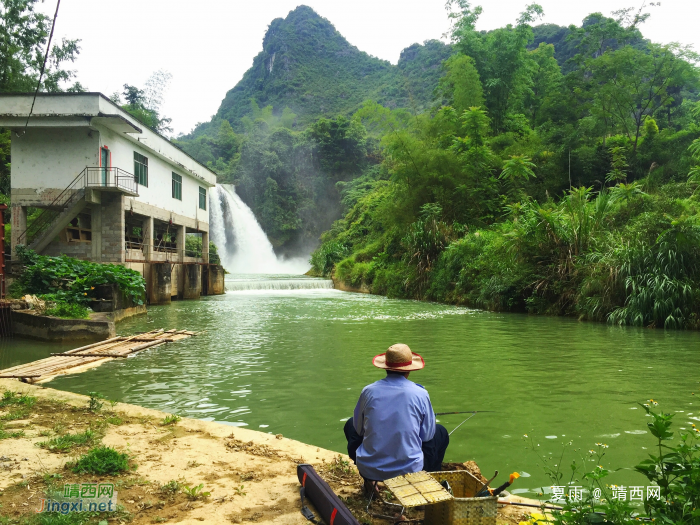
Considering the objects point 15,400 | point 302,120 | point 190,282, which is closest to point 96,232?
point 190,282

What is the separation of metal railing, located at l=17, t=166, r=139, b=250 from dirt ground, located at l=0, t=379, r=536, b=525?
1485 centimetres

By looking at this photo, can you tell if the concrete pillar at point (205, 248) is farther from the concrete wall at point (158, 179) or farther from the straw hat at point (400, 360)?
the straw hat at point (400, 360)

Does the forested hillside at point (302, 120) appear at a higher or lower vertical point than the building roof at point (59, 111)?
higher

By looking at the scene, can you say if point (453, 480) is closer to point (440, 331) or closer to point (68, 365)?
point (68, 365)

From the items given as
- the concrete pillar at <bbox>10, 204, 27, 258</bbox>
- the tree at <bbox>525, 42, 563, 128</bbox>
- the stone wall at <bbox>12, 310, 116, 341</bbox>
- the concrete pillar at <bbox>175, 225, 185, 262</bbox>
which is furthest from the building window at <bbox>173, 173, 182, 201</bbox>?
the tree at <bbox>525, 42, 563, 128</bbox>

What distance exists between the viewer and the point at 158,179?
930 inches

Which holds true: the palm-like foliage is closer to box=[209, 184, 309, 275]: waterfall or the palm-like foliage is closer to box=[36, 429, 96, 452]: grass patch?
box=[36, 429, 96, 452]: grass patch

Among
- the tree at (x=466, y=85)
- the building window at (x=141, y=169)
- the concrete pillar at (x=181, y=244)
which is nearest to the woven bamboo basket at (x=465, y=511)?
the building window at (x=141, y=169)

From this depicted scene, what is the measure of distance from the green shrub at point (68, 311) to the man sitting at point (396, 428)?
10700 mm

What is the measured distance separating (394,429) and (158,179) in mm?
22661

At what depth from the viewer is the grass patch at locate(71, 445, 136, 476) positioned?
378 centimetres

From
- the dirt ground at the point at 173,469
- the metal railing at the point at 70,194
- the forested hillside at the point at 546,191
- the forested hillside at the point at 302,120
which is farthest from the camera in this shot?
the forested hillside at the point at 302,120

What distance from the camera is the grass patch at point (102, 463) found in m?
3.78

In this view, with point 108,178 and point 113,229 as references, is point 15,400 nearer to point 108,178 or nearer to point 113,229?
point 113,229
